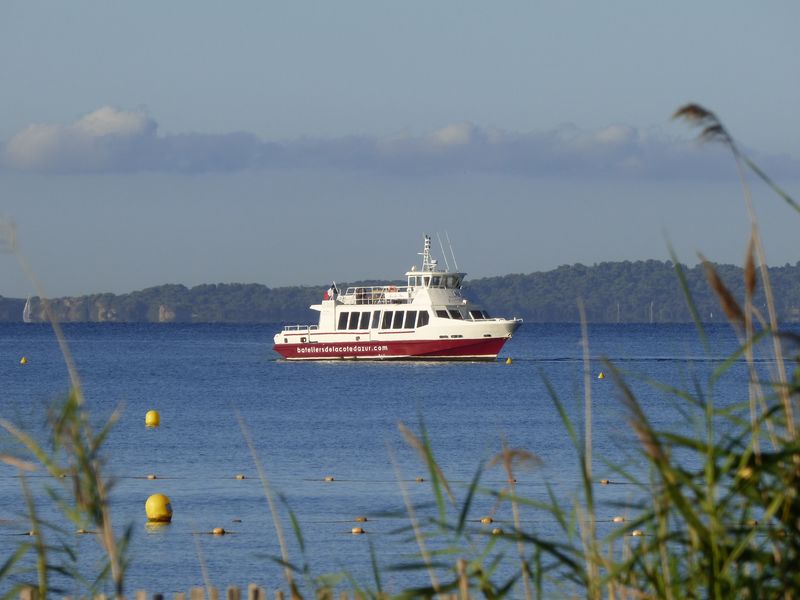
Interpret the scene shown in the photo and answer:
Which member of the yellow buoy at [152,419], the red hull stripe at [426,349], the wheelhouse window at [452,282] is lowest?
the yellow buoy at [152,419]

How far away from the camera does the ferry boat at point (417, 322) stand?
5812cm

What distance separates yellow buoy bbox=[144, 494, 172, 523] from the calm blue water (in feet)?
0.60

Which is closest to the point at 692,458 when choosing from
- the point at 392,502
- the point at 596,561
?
the point at 392,502

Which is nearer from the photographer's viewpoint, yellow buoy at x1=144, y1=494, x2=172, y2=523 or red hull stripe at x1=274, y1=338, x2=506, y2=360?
yellow buoy at x1=144, y1=494, x2=172, y2=523

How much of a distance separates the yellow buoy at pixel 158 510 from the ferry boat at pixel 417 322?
38963 mm

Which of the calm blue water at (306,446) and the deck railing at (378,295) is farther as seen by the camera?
the deck railing at (378,295)

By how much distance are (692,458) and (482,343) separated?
3378 centimetres

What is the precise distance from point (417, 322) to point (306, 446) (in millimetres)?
27521

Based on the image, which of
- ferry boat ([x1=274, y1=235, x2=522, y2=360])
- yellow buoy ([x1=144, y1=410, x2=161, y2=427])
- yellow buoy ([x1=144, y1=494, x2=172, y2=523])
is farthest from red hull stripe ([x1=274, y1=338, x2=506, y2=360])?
yellow buoy ([x1=144, y1=494, x2=172, y2=523])

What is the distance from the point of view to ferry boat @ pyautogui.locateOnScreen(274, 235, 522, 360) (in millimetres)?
58125

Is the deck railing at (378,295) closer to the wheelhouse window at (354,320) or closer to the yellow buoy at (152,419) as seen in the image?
the wheelhouse window at (354,320)

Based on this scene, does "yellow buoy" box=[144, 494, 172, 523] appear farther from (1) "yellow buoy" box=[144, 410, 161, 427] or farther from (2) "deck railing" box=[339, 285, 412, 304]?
(2) "deck railing" box=[339, 285, 412, 304]

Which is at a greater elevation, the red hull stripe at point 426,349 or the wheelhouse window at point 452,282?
the wheelhouse window at point 452,282

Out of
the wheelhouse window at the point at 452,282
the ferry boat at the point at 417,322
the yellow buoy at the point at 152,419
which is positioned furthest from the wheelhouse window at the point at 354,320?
the yellow buoy at the point at 152,419
